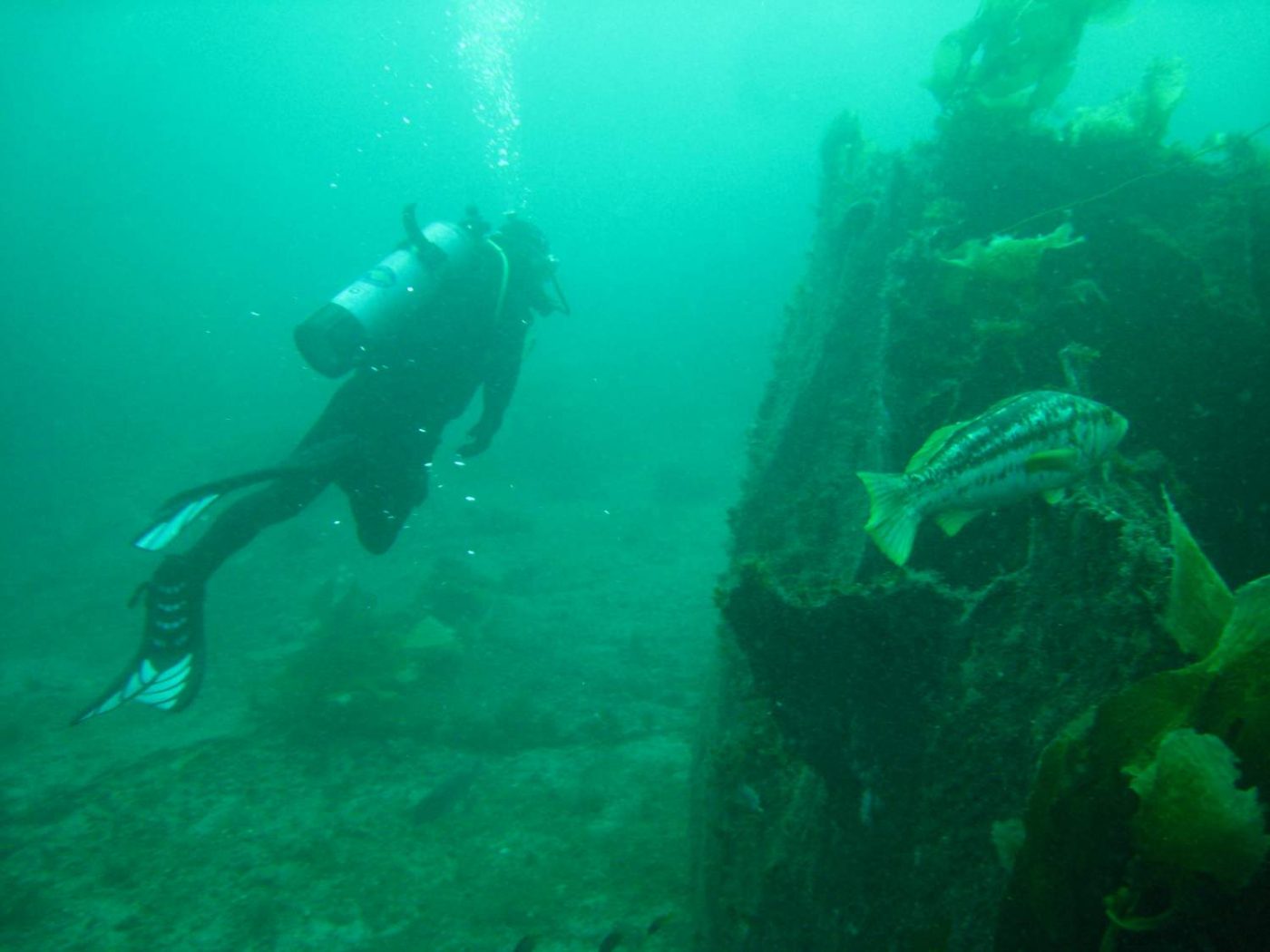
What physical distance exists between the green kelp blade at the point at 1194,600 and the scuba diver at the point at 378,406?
494 cm

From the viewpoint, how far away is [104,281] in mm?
73500

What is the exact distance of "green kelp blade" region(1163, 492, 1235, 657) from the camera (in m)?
1.41

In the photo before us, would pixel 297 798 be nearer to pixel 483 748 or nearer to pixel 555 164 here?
pixel 483 748

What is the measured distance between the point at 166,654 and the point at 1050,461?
19.3 feet

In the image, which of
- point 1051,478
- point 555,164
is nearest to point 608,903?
point 1051,478

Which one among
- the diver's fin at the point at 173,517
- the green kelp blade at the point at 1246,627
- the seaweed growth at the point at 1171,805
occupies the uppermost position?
the diver's fin at the point at 173,517

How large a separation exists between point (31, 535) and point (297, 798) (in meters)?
23.0

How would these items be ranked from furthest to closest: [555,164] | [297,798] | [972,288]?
[555,164]
[297,798]
[972,288]

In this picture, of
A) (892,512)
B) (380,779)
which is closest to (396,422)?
(380,779)

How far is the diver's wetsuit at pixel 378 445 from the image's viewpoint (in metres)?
4.67

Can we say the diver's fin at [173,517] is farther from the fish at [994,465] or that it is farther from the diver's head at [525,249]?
the fish at [994,465]

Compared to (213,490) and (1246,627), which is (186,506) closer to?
(213,490)

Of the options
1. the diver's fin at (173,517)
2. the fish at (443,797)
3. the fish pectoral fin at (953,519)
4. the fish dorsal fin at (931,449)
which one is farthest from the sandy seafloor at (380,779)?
the fish dorsal fin at (931,449)

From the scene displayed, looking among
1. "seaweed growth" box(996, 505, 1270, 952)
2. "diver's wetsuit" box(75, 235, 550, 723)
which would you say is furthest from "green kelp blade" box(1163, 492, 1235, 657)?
"diver's wetsuit" box(75, 235, 550, 723)
